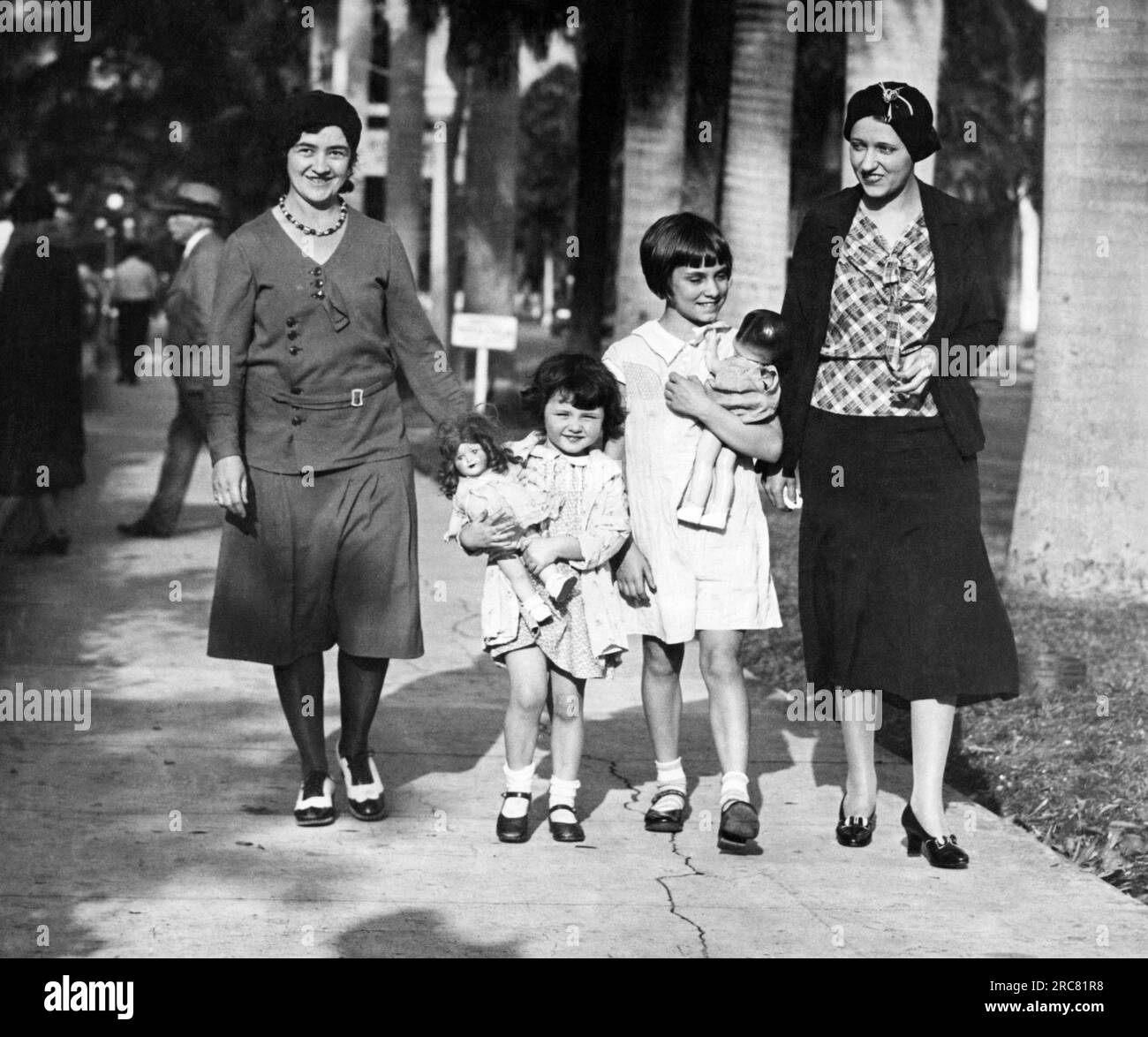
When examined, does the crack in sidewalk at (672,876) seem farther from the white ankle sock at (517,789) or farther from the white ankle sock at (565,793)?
the white ankle sock at (517,789)

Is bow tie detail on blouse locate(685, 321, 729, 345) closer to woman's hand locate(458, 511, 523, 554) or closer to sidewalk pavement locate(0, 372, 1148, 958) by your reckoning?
woman's hand locate(458, 511, 523, 554)

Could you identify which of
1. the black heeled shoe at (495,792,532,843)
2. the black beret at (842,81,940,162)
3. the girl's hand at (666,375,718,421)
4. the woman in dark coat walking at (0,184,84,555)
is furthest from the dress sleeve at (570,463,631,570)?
the woman in dark coat walking at (0,184,84,555)

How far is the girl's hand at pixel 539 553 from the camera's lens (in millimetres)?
5832

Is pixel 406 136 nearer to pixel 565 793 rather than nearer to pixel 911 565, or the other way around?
pixel 565 793

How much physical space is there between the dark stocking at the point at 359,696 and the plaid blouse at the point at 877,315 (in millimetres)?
1512

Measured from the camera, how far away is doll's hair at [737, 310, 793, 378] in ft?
18.8

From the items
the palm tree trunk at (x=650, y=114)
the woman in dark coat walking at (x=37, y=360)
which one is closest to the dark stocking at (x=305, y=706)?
the woman in dark coat walking at (x=37, y=360)

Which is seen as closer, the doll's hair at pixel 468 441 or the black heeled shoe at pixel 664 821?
the doll's hair at pixel 468 441

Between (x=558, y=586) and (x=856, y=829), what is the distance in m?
1.05

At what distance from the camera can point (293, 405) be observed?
6.00 meters

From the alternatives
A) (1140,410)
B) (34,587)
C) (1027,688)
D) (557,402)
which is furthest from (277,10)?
(557,402)

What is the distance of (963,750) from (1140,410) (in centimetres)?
315

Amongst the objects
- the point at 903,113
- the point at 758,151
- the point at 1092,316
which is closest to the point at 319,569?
the point at 903,113

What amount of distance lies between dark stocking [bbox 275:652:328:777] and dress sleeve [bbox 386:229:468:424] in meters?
0.80
